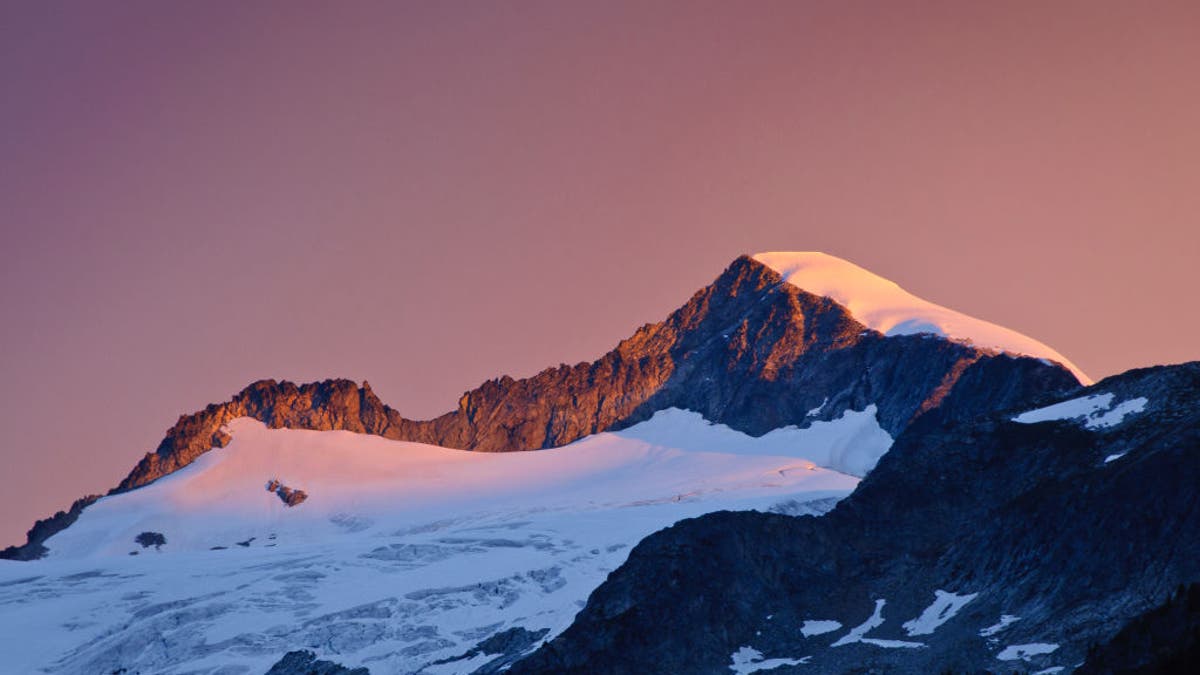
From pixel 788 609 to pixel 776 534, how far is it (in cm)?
1568

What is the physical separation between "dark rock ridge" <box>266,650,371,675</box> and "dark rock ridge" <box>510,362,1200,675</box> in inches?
949

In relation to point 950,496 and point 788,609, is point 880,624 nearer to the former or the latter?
point 788,609

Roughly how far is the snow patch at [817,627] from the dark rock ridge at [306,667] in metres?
44.5

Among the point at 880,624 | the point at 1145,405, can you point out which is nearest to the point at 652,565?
the point at 880,624

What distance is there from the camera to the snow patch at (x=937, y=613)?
530 feet

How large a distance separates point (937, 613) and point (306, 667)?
2548 inches

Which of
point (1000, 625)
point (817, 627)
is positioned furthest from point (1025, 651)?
point (817, 627)

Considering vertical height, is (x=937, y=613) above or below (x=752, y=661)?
above

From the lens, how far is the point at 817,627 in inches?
6821

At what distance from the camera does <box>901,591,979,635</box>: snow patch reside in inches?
6363

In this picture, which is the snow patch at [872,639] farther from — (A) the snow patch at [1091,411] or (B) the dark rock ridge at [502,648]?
(B) the dark rock ridge at [502,648]

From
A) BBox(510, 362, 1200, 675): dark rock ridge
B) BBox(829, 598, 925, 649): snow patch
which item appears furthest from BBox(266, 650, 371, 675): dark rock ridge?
BBox(829, 598, 925, 649): snow patch

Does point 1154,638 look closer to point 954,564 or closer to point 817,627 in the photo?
point 817,627

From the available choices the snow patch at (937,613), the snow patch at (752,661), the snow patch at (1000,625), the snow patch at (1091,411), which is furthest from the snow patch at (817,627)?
the snow patch at (1091,411)
